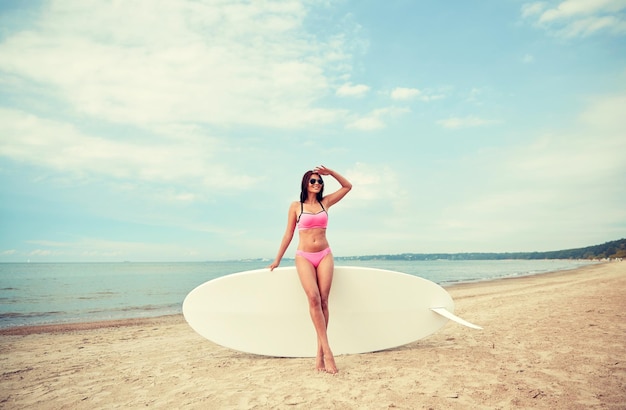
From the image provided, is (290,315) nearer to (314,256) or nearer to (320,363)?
(320,363)

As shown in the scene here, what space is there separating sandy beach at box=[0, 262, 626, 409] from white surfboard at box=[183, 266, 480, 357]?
0.54 ft

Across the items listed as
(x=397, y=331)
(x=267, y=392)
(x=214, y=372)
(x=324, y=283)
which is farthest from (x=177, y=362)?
(x=397, y=331)

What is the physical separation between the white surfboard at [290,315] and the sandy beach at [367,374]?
16 cm

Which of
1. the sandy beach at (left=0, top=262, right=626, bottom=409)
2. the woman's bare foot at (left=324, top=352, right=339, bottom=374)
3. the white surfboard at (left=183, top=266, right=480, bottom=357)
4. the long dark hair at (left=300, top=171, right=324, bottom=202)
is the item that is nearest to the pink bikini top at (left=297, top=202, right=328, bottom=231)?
the long dark hair at (left=300, top=171, right=324, bottom=202)

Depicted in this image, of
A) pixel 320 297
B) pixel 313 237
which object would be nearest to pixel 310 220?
pixel 313 237

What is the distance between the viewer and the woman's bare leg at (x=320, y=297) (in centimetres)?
310

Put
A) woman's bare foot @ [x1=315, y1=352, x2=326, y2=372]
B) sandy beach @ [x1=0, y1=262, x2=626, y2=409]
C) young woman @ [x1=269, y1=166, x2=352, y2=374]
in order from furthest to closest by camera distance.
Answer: young woman @ [x1=269, y1=166, x2=352, y2=374], woman's bare foot @ [x1=315, y1=352, x2=326, y2=372], sandy beach @ [x1=0, y1=262, x2=626, y2=409]

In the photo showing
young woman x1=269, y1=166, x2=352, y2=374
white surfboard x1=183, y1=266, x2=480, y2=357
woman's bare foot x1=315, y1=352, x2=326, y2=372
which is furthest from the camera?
white surfboard x1=183, y1=266, x2=480, y2=357

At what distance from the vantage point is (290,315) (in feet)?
12.6

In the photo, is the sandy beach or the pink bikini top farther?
the pink bikini top

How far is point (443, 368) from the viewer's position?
3.20m

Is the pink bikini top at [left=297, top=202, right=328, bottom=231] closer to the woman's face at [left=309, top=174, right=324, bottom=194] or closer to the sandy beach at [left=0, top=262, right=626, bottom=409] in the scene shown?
the woman's face at [left=309, top=174, right=324, bottom=194]

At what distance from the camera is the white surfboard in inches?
151

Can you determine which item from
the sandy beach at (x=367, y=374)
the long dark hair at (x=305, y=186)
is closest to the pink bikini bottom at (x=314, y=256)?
the long dark hair at (x=305, y=186)
